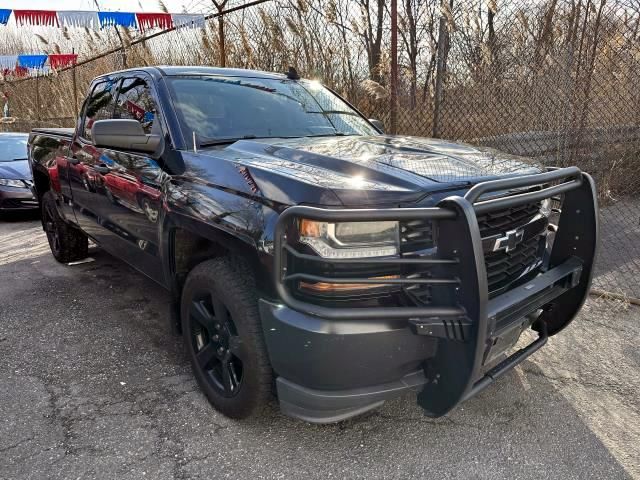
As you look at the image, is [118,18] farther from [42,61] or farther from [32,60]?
[32,60]

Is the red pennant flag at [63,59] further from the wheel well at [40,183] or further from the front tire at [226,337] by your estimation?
the front tire at [226,337]

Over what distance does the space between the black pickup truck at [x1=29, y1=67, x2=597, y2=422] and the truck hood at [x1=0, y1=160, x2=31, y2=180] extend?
5.62 metres

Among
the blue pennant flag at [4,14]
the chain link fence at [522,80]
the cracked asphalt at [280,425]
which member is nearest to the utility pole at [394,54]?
the chain link fence at [522,80]

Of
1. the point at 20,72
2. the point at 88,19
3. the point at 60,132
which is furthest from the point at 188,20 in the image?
the point at 20,72

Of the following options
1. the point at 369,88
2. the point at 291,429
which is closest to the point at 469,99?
the point at 369,88

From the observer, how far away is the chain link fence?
212 inches

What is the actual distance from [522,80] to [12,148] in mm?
8417

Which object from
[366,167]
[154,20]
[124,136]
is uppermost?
[154,20]

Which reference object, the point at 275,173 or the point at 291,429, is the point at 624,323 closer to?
the point at 291,429

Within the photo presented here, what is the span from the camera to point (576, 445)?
2.43 m

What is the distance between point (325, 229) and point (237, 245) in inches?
20.4

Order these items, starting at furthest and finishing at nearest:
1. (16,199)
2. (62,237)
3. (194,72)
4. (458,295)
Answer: (16,199), (62,237), (194,72), (458,295)

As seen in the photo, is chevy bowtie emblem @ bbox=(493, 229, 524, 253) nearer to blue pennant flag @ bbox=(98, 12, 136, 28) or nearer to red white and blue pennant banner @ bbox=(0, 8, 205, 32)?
red white and blue pennant banner @ bbox=(0, 8, 205, 32)

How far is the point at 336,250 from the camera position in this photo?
6.34 feet
